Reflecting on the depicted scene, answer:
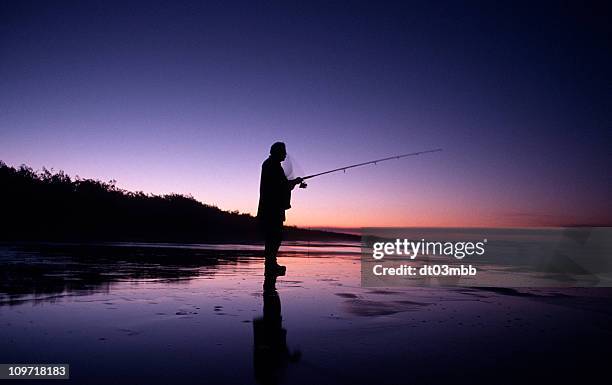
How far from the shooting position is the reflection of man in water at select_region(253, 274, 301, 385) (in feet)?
10.1

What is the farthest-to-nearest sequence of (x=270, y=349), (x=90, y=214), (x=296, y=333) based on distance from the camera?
(x=90, y=214) → (x=296, y=333) → (x=270, y=349)

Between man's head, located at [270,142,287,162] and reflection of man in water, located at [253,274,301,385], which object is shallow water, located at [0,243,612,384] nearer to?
reflection of man in water, located at [253,274,301,385]

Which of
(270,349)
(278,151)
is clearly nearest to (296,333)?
(270,349)

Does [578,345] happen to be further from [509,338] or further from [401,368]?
[401,368]

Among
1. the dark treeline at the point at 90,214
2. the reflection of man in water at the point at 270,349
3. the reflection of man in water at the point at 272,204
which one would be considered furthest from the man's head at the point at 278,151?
the dark treeline at the point at 90,214

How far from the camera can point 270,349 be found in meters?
3.73

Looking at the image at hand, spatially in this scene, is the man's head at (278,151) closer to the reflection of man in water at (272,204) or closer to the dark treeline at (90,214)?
the reflection of man in water at (272,204)

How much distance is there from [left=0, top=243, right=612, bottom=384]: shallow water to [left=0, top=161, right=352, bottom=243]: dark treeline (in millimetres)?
21031

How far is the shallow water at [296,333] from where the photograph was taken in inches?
125

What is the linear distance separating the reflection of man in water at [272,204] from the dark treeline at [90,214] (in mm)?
20218

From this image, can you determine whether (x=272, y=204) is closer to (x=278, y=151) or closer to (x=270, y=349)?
(x=278, y=151)

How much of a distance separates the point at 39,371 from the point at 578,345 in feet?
13.9

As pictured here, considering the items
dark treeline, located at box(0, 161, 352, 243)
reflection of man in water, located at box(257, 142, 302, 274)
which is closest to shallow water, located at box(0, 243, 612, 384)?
reflection of man in water, located at box(257, 142, 302, 274)

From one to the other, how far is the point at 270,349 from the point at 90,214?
40.6m
